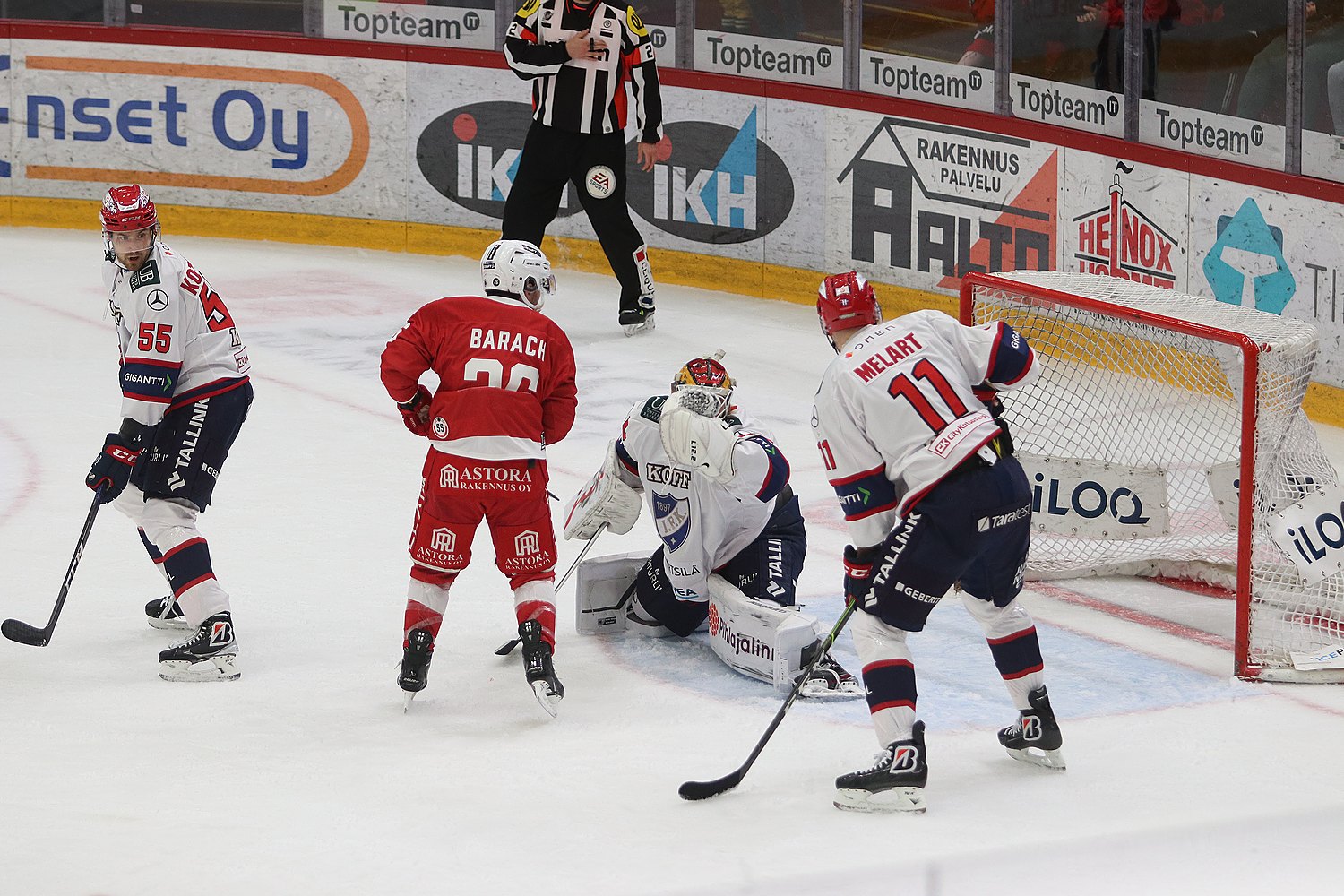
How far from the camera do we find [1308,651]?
4.88 meters

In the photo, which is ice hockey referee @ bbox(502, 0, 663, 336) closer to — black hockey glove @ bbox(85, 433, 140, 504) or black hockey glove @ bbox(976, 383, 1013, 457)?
black hockey glove @ bbox(85, 433, 140, 504)

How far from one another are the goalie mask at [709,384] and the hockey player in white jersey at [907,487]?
0.47 meters

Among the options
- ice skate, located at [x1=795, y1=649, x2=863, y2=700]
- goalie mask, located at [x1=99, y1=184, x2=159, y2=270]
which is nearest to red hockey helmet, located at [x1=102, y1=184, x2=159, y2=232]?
goalie mask, located at [x1=99, y1=184, x2=159, y2=270]

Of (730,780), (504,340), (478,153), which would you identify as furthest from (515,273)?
(478,153)

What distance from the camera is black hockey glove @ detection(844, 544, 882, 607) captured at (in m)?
4.02

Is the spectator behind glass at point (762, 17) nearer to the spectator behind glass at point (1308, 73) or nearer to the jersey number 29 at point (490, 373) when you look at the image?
the spectator behind glass at point (1308, 73)

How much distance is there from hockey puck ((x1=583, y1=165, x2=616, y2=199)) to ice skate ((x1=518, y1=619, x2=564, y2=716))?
4388mm

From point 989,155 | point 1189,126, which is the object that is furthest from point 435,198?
point 1189,126

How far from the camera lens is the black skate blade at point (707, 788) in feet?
13.1

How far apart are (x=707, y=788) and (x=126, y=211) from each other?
6.66ft

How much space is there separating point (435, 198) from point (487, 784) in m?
6.68

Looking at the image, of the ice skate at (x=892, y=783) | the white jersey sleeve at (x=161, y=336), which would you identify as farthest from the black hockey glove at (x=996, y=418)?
the white jersey sleeve at (x=161, y=336)

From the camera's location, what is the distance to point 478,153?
10.3 meters

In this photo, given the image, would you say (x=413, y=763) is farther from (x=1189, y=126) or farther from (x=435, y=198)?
(x=435, y=198)
